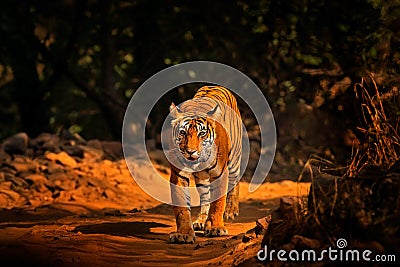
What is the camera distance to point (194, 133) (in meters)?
7.42

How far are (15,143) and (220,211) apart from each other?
20.6 feet

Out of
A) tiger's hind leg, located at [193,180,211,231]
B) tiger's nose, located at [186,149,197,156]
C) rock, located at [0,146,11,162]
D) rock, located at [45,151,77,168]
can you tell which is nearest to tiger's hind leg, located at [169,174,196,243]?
tiger's nose, located at [186,149,197,156]

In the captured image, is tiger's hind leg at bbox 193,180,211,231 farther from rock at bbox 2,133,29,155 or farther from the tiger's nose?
rock at bbox 2,133,29,155

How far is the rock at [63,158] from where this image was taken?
480 inches

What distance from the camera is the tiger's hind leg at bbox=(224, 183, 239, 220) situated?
8.87m

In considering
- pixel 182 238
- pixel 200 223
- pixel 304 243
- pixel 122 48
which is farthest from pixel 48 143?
pixel 304 243

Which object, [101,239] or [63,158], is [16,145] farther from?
[101,239]

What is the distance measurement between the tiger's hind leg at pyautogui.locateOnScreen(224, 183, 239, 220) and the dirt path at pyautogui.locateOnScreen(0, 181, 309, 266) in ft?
0.40

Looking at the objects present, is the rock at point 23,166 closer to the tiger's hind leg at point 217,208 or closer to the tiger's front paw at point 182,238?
the tiger's hind leg at point 217,208

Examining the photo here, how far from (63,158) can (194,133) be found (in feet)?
17.6

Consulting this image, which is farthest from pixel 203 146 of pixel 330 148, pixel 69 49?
pixel 69 49

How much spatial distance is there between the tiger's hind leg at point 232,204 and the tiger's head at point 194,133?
1.39 m

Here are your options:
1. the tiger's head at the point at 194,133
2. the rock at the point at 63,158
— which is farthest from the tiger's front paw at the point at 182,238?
the rock at the point at 63,158

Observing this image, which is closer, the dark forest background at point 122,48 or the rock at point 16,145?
the rock at point 16,145
